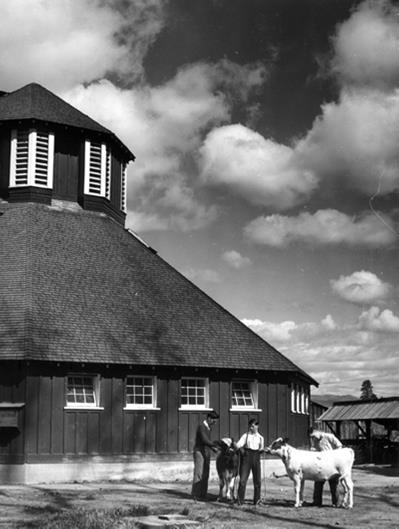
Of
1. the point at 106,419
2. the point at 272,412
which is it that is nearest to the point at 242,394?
the point at 272,412

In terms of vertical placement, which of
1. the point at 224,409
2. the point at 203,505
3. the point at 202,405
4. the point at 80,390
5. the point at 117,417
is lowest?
the point at 203,505

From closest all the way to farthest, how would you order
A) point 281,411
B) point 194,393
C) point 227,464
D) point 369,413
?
point 227,464 < point 194,393 < point 281,411 < point 369,413

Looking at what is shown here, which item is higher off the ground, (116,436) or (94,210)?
(94,210)

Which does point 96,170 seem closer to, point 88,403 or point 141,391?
point 141,391

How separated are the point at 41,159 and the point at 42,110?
232cm

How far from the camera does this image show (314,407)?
54500mm

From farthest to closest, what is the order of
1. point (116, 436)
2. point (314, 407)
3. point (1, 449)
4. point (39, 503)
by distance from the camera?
point (314, 407) < point (116, 436) < point (1, 449) < point (39, 503)

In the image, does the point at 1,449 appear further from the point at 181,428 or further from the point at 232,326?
the point at 232,326

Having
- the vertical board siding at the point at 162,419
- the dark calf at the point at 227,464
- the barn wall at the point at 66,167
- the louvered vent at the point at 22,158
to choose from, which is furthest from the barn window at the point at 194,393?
the louvered vent at the point at 22,158

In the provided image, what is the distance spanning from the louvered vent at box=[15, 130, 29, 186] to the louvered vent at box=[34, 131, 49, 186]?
1.32 feet

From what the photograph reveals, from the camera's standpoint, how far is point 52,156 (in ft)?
99.9

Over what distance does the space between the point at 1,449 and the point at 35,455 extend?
98 centimetres

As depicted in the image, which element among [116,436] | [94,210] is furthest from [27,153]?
[116,436]

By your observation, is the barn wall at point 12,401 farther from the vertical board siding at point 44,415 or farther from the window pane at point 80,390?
the window pane at point 80,390
